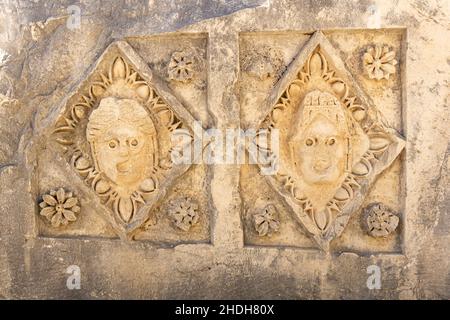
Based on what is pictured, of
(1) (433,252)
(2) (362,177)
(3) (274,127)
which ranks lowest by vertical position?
(1) (433,252)

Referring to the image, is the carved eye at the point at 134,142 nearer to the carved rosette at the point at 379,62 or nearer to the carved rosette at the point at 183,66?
the carved rosette at the point at 183,66

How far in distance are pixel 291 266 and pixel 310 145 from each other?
28.7 inches

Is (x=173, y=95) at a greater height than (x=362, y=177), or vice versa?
(x=173, y=95)

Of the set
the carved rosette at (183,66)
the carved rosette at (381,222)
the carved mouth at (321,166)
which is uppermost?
the carved rosette at (183,66)

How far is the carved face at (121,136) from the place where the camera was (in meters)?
4.30

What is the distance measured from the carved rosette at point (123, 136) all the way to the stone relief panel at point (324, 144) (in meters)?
0.50

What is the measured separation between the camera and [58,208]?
4.39 meters

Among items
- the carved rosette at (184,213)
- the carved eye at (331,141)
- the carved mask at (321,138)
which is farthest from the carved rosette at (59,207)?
the carved eye at (331,141)

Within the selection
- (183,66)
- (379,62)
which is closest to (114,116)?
(183,66)

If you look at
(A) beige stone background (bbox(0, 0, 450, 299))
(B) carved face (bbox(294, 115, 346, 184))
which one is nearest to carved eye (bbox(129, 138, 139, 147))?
(A) beige stone background (bbox(0, 0, 450, 299))

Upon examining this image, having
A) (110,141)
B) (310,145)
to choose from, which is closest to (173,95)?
(110,141)

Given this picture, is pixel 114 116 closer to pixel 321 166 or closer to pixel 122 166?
pixel 122 166

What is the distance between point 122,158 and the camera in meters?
4.32

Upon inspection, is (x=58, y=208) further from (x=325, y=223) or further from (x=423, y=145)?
(x=423, y=145)
